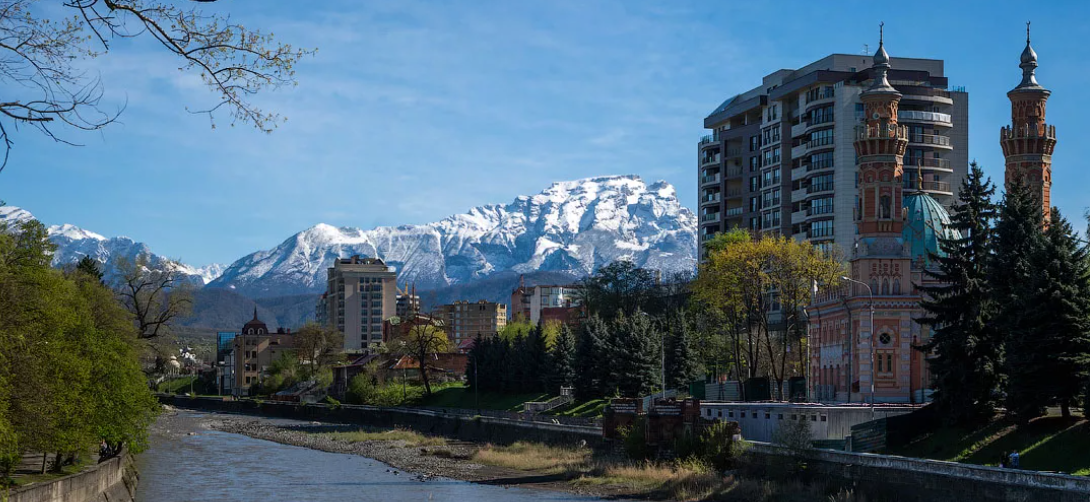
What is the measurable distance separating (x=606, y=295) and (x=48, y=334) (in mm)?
99871

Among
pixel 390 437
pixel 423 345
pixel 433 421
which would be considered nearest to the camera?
pixel 390 437

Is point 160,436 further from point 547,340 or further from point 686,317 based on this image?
point 686,317

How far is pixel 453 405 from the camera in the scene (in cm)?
14838

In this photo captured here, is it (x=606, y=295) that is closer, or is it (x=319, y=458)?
(x=319, y=458)

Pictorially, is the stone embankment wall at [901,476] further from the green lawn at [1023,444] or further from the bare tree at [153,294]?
the bare tree at [153,294]

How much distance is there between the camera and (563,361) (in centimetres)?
12394

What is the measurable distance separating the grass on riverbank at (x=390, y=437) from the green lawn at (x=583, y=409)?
11.7 metres

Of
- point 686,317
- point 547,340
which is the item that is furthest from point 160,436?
point 686,317

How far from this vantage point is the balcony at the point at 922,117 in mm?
144750

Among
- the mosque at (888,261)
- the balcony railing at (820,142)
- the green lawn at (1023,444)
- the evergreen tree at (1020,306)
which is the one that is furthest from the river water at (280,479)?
the balcony railing at (820,142)

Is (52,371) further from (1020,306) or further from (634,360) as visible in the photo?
(634,360)

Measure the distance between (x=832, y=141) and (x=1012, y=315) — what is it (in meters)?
91.2

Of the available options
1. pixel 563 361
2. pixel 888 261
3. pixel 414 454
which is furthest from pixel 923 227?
pixel 414 454

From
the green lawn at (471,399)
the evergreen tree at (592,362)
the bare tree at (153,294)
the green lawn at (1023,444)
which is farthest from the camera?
the green lawn at (471,399)
